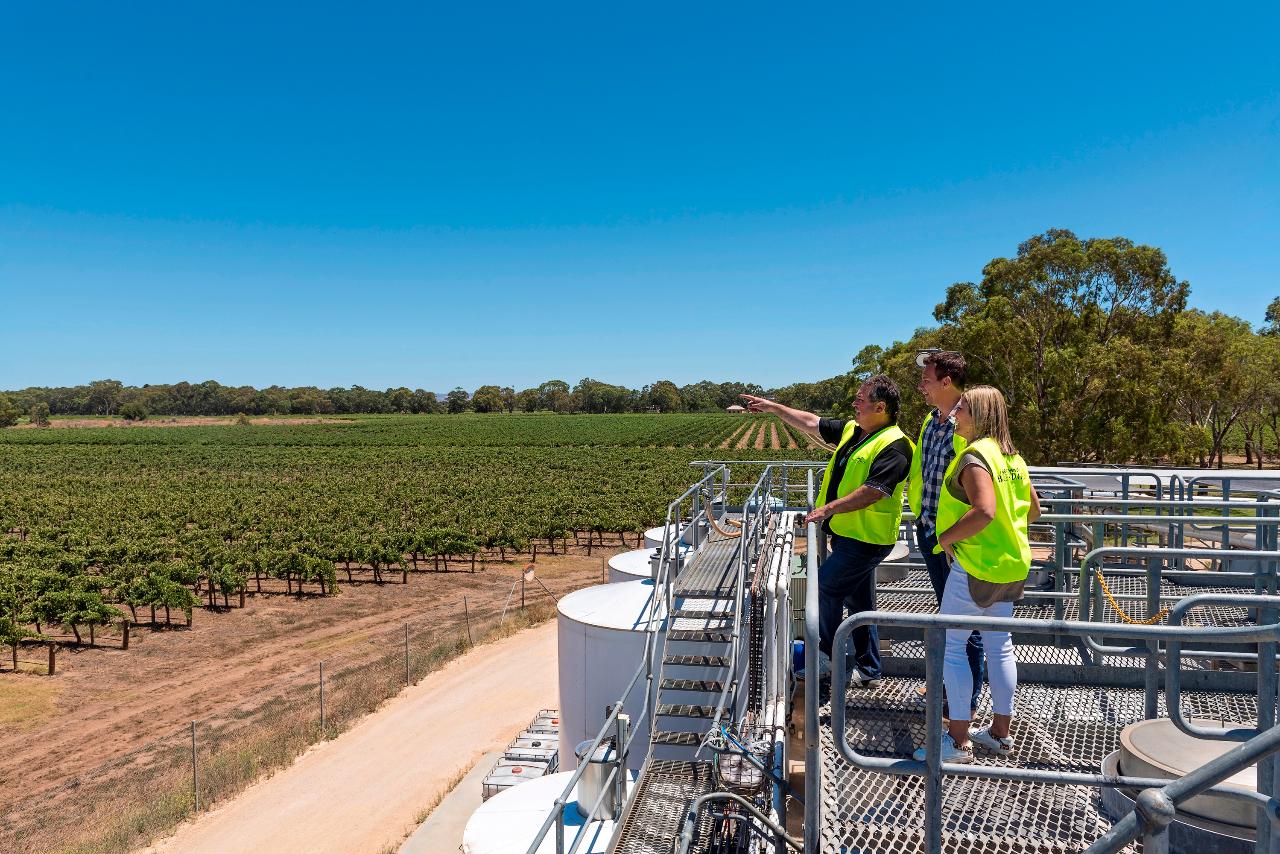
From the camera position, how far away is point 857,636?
16.2 feet

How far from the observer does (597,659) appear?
1065 centimetres

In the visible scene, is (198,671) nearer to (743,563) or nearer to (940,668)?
(743,563)

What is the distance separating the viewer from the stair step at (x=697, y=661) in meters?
7.44

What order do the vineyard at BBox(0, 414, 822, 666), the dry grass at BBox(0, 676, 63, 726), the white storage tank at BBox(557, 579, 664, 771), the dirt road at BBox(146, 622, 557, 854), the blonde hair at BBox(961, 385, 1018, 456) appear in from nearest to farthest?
the blonde hair at BBox(961, 385, 1018, 456) → the white storage tank at BBox(557, 579, 664, 771) → the dirt road at BBox(146, 622, 557, 854) → the dry grass at BBox(0, 676, 63, 726) → the vineyard at BBox(0, 414, 822, 666)

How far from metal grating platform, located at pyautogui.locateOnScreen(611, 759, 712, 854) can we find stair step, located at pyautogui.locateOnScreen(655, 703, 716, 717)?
0.50 metres

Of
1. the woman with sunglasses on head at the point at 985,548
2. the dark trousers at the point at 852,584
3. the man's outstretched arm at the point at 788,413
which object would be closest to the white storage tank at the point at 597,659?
the man's outstretched arm at the point at 788,413

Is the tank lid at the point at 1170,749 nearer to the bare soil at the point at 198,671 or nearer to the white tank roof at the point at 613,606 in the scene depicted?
the white tank roof at the point at 613,606

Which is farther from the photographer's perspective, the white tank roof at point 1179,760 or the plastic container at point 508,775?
the plastic container at point 508,775

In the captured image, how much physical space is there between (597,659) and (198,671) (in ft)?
52.5

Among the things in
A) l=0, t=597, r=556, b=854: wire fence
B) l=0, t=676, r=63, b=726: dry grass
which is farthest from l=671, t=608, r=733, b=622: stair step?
l=0, t=676, r=63, b=726: dry grass

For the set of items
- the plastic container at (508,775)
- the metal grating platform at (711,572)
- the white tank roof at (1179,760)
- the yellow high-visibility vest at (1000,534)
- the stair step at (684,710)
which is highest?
the yellow high-visibility vest at (1000,534)

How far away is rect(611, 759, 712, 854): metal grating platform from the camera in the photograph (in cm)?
559

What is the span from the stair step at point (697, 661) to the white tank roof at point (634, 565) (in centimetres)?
625

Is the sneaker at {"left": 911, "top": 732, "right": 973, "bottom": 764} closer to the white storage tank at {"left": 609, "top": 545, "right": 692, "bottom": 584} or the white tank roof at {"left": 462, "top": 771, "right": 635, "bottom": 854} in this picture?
the white tank roof at {"left": 462, "top": 771, "right": 635, "bottom": 854}
